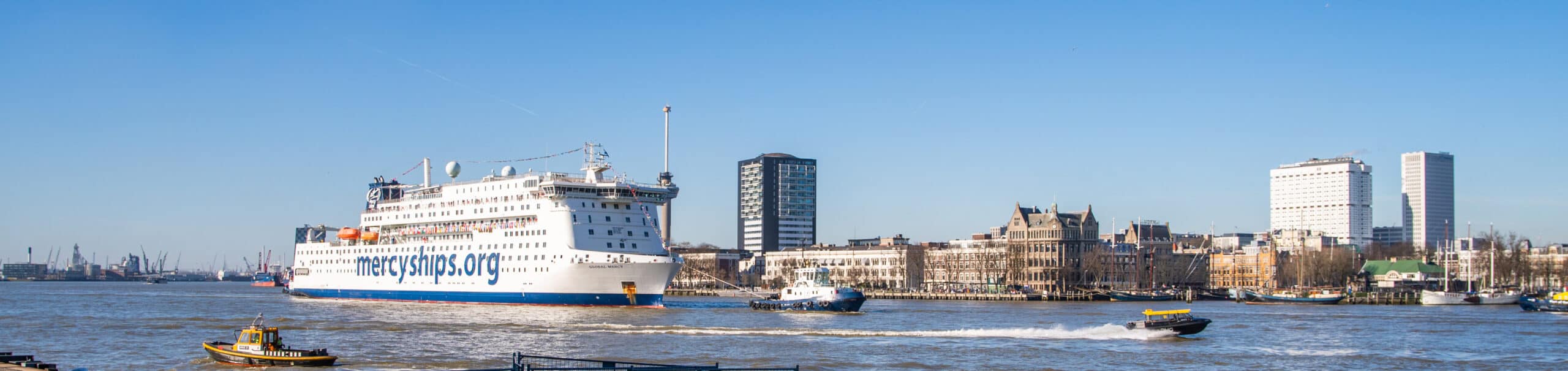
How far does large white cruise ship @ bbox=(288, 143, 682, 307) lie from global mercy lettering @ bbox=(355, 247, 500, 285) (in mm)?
97

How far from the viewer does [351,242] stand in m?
125

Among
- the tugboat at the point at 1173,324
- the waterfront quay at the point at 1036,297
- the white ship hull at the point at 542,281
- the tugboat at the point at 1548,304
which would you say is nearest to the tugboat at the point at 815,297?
the white ship hull at the point at 542,281

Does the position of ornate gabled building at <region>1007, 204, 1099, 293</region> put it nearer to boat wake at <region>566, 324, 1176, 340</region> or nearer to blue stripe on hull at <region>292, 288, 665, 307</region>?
blue stripe on hull at <region>292, 288, 665, 307</region>

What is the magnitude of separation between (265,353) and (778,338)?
965 inches

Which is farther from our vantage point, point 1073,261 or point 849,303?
point 1073,261

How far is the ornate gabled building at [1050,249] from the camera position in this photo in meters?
187

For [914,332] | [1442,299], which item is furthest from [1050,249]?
[914,332]

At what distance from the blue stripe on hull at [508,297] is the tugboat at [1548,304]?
7569 centimetres

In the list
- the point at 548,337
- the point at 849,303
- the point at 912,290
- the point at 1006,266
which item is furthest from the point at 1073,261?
the point at 548,337

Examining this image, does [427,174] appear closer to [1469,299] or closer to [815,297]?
[815,297]

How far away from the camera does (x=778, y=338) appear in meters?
65.5

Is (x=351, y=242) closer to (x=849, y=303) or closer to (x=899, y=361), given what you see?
(x=849, y=303)

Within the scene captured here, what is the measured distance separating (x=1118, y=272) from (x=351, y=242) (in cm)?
11225

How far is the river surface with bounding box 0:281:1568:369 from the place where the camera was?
5419cm
